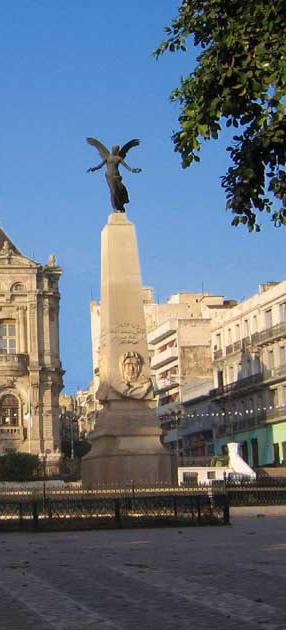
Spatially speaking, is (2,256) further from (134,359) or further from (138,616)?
(138,616)

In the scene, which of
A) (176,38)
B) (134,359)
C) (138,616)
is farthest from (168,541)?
(134,359)

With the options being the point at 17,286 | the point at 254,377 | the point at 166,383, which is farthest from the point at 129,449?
the point at 17,286

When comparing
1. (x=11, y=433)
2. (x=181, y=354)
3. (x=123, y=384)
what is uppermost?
(x=181, y=354)

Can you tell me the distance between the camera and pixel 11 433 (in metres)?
103

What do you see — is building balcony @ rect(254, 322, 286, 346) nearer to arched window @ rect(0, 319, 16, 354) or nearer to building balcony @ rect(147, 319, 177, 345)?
building balcony @ rect(147, 319, 177, 345)

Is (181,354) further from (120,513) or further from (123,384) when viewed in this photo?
(120,513)

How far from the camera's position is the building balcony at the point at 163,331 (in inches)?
4225

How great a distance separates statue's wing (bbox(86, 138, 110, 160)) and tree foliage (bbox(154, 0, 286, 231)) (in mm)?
24599

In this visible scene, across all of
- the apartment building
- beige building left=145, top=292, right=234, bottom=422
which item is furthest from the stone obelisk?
beige building left=145, top=292, right=234, bottom=422

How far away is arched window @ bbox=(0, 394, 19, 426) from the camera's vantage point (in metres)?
104

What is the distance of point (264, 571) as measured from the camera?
15023mm

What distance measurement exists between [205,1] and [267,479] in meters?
32.2

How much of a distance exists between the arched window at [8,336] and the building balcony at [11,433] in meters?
7.19

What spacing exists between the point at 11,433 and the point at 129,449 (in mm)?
70844
